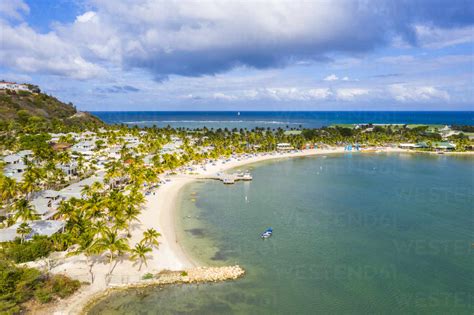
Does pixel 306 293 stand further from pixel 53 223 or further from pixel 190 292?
pixel 53 223

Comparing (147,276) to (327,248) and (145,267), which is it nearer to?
(145,267)

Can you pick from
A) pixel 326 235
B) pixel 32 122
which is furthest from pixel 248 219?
pixel 32 122
